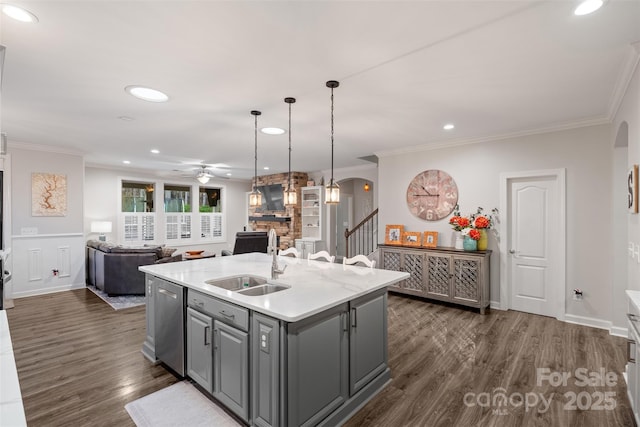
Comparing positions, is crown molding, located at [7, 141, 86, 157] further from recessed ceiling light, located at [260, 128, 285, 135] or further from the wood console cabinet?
the wood console cabinet

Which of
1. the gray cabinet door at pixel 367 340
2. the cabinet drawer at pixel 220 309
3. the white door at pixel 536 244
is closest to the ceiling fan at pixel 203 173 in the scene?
the cabinet drawer at pixel 220 309

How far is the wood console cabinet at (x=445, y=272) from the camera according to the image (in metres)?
4.38

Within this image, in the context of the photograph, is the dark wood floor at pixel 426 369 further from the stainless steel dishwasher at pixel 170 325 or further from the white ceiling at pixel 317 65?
the white ceiling at pixel 317 65

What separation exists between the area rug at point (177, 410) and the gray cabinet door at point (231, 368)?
108 mm

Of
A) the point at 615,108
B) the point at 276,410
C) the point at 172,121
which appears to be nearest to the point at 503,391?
the point at 276,410

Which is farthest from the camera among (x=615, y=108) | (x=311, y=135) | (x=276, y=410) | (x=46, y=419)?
(x=311, y=135)

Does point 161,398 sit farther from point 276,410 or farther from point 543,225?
point 543,225

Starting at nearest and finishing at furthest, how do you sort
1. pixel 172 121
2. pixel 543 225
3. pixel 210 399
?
pixel 210 399
pixel 172 121
pixel 543 225

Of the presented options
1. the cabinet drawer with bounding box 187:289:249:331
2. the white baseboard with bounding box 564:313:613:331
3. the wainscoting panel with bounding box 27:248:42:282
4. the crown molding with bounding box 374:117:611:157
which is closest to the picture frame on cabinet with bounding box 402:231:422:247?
the crown molding with bounding box 374:117:611:157

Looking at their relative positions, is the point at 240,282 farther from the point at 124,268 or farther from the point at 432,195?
the point at 432,195

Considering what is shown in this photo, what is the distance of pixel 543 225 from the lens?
14.0 ft

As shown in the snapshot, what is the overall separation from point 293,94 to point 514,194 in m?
3.50

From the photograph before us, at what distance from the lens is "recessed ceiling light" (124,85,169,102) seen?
286 cm

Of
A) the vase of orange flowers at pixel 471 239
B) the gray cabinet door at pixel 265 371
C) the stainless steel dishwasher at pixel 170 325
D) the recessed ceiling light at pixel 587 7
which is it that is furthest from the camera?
the vase of orange flowers at pixel 471 239
